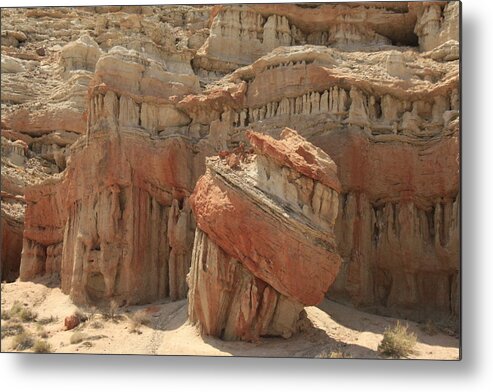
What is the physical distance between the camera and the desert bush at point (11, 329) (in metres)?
7.38

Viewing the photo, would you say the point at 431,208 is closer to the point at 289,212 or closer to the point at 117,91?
the point at 289,212

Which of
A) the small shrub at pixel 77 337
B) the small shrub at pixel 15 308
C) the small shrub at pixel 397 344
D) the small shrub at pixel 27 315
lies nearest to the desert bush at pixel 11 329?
the small shrub at pixel 15 308

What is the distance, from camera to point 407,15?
10.5m

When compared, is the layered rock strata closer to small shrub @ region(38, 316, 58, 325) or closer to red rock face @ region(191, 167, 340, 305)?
small shrub @ region(38, 316, 58, 325)

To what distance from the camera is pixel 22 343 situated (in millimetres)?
7289

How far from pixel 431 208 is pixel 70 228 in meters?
5.50

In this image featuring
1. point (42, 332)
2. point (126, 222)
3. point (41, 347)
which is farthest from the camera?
point (126, 222)

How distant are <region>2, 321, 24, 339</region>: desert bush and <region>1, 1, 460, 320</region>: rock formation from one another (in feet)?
6.64

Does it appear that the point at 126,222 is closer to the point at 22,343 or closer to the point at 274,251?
the point at 22,343

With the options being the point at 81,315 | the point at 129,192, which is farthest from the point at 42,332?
the point at 129,192

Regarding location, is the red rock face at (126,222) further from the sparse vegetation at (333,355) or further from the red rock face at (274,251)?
the sparse vegetation at (333,355)

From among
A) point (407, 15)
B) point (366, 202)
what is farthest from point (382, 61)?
point (366, 202)

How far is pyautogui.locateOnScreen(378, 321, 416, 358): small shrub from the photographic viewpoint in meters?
6.77

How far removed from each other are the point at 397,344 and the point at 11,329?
14.2ft
